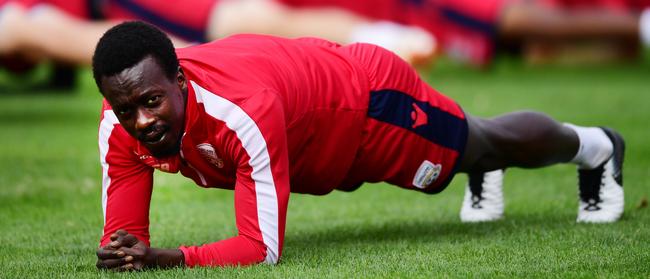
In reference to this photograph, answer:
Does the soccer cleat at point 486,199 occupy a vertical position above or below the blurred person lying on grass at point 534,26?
above

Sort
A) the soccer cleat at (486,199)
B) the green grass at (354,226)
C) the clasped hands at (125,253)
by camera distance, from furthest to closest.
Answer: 1. the soccer cleat at (486,199)
2. the green grass at (354,226)
3. the clasped hands at (125,253)

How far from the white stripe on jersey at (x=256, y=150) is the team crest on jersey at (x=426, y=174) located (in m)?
0.86

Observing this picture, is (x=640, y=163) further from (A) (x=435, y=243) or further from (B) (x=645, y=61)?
(B) (x=645, y=61)

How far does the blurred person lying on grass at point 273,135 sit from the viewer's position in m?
3.62

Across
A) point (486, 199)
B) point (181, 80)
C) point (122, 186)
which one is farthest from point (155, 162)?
point (486, 199)

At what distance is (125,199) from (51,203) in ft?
6.93

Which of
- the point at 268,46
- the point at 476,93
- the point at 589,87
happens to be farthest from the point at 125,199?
the point at 589,87

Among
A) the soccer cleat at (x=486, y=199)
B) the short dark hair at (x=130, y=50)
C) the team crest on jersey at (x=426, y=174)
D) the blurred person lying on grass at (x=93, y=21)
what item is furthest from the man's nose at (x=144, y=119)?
the blurred person lying on grass at (x=93, y=21)

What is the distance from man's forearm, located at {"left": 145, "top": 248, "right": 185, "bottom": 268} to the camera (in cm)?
369

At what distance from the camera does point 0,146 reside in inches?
333

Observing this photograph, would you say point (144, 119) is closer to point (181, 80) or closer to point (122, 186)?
point (181, 80)

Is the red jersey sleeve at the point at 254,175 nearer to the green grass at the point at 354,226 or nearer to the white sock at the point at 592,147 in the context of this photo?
the green grass at the point at 354,226

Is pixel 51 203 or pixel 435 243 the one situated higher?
pixel 435 243

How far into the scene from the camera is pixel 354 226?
510cm
